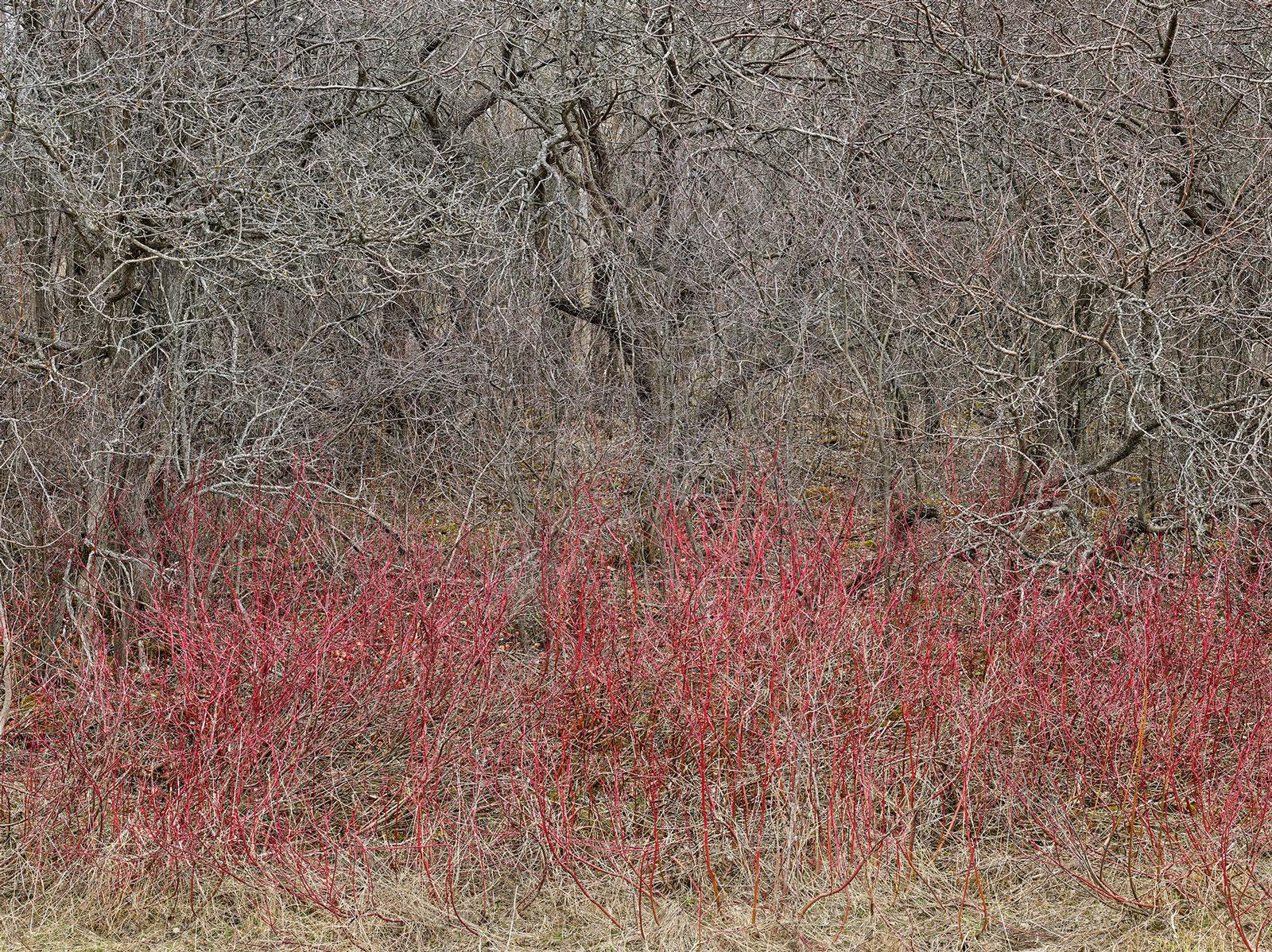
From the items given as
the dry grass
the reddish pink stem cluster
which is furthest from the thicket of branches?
the dry grass

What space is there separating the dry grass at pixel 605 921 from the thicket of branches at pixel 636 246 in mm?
2223

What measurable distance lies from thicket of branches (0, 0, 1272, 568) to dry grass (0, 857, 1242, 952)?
222cm

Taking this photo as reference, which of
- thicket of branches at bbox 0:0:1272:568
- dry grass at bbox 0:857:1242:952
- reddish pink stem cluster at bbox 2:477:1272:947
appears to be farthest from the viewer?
thicket of branches at bbox 0:0:1272:568

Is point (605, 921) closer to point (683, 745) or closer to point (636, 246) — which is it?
point (683, 745)

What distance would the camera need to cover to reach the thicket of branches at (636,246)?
21.5ft

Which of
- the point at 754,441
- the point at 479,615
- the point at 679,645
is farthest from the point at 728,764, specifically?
the point at 754,441

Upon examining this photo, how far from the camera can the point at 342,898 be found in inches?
192

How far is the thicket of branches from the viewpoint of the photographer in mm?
6555

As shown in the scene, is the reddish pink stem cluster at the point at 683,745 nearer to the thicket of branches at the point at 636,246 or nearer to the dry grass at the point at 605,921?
the dry grass at the point at 605,921

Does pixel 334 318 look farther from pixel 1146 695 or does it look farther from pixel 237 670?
pixel 1146 695

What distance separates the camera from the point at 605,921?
4852mm

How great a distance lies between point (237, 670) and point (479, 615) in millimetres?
978

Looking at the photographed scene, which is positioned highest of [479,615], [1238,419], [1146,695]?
[1238,419]

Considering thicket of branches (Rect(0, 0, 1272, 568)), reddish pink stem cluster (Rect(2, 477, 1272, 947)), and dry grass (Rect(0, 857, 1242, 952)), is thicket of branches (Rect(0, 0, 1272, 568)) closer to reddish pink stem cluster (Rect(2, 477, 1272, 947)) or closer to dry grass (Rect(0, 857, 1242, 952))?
reddish pink stem cluster (Rect(2, 477, 1272, 947))
